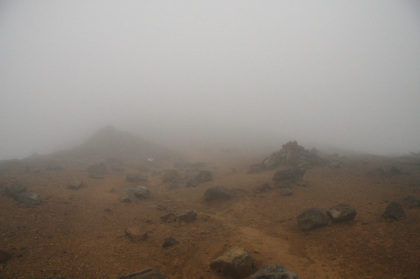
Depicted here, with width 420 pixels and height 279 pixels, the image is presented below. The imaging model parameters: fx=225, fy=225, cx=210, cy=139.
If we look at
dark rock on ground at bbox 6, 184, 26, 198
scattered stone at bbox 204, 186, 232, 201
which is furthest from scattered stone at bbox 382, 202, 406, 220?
dark rock on ground at bbox 6, 184, 26, 198

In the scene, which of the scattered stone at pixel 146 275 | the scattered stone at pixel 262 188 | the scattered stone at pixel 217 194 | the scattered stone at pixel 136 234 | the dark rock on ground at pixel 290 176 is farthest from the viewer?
the dark rock on ground at pixel 290 176

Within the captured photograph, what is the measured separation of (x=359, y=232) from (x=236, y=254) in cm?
540

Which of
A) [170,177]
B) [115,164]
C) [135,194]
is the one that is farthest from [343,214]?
[115,164]

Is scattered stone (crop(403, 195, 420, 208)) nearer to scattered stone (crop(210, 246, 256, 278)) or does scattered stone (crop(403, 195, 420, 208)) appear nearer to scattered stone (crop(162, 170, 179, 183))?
scattered stone (crop(210, 246, 256, 278))

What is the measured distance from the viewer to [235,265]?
713 cm

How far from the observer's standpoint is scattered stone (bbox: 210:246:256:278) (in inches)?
280

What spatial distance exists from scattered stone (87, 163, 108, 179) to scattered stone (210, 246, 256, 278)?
57.2 feet

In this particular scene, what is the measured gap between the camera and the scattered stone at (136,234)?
983 centimetres

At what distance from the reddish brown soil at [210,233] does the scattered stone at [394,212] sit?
298mm

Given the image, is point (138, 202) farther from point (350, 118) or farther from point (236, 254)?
point (350, 118)

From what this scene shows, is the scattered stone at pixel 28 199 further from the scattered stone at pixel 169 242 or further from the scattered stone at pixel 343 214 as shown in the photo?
the scattered stone at pixel 343 214

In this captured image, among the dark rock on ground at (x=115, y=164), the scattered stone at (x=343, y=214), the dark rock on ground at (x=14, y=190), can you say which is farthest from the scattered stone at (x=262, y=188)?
the dark rock on ground at (x=115, y=164)

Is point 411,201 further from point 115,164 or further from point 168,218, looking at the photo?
point 115,164

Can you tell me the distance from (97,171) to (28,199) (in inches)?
377
